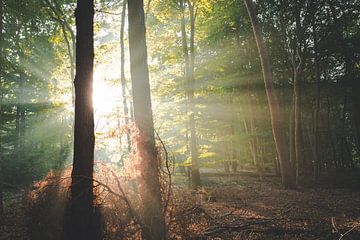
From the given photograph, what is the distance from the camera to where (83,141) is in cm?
421

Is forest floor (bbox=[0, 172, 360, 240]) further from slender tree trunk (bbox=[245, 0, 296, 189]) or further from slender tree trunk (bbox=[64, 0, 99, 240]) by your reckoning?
slender tree trunk (bbox=[64, 0, 99, 240])

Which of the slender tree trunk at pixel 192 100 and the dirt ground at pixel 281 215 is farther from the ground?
the slender tree trunk at pixel 192 100

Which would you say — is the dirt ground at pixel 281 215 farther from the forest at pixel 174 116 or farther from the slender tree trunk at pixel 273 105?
the slender tree trunk at pixel 273 105

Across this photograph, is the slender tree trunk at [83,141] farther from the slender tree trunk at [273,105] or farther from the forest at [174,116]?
the slender tree trunk at [273,105]

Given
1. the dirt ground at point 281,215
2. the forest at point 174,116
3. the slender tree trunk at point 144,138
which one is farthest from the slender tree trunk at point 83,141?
the dirt ground at point 281,215

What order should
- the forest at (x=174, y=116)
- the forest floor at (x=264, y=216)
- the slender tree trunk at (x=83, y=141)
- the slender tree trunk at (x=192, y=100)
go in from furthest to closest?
the slender tree trunk at (x=192, y=100), the forest floor at (x=264, y=216), the forest at (x=174, y=116), the slender tree trunk at (x=83, y=141)

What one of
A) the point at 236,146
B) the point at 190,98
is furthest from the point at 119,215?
the point at 236,146

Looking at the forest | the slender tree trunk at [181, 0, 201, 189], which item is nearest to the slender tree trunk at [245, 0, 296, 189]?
the forest

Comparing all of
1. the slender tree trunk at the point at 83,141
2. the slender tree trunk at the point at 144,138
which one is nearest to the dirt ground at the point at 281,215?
the slender tree trunk at the point at 144,138

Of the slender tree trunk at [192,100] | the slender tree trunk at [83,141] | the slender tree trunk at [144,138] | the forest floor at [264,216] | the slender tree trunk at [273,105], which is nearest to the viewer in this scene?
the slender tree trunk at [83,141]

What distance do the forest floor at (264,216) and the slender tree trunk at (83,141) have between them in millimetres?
1733

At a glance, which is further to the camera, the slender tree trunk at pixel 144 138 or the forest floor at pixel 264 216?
the forest floor at pixel 264 216

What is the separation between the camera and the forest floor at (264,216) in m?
5.18

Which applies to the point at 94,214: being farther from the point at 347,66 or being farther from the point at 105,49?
the point at 347,66
